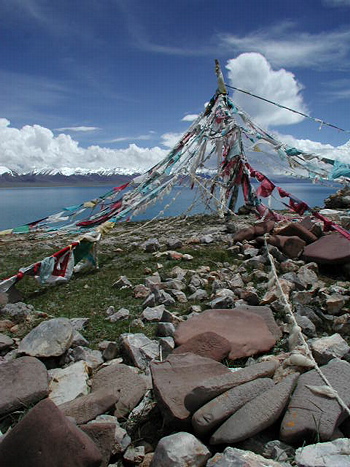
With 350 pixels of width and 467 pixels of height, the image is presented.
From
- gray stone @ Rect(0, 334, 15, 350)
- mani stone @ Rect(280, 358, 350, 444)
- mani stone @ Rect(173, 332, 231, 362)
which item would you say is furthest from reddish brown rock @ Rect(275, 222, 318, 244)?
gray stone @ Rect(0, 334, 15, 350)

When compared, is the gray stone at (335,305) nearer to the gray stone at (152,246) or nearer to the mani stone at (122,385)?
the mani stone at (122,385)

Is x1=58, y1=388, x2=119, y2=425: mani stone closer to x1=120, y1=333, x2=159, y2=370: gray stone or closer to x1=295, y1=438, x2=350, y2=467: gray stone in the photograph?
x1=120, y1=333, x2=159, y2=370: gray stone

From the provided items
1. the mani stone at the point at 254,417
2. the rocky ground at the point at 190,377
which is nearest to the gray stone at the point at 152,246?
the rocky ground at the point at 190,377

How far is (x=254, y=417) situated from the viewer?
2834 mm

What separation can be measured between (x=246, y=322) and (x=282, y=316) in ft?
2.42

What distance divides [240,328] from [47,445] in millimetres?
2693

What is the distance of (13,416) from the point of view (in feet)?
11.2

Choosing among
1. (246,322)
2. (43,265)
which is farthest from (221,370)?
(43,265)

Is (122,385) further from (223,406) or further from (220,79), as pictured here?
(220,79)

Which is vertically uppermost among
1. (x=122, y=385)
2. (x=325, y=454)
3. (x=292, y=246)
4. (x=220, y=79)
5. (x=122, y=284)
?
(x=220, y=79)

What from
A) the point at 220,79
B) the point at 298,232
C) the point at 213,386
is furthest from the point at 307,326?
the point at 220,79

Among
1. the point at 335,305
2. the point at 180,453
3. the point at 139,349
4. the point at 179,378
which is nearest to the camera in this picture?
the point at 180,453

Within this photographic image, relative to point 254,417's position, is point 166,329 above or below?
below

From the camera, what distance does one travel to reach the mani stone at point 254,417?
276 centimetres
